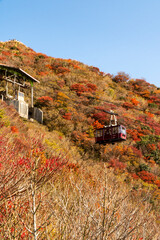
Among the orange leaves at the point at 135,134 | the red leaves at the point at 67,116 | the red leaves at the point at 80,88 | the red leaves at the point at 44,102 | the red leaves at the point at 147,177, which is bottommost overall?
the red leaves at the point at 147,177

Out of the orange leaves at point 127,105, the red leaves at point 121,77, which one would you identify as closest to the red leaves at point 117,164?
the orange leaves at point 127,105

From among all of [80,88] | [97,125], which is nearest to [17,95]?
[97,125]

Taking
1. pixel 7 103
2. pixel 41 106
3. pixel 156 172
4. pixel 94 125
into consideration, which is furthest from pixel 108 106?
pixel 7 103

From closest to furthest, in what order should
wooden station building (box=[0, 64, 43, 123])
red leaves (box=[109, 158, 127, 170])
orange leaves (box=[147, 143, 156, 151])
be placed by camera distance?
red leaves (box=[109, 158, 127, 170]), wooden station building (box=[0, 64, 43, 123]), orange leaves (box=[147, 143, 156, 151])

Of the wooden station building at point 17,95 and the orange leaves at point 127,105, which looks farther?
the orange leaves at point 127,105

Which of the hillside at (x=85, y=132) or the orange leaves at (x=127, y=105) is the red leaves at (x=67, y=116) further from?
the orange leaves at (x=127, y=105)

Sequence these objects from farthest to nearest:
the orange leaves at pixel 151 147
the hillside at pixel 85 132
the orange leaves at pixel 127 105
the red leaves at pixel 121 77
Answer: the red leaves at pixel 121 77 < the orange leaves at pixel 127 105 < the orange leaves at pixel 151 147 < the hillside at pixel 85 132

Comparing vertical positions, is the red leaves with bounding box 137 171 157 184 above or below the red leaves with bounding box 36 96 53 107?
below

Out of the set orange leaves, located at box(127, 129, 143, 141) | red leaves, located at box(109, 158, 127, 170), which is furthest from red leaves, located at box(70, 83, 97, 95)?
red leaves, located at box(109, 158, 127, 170)

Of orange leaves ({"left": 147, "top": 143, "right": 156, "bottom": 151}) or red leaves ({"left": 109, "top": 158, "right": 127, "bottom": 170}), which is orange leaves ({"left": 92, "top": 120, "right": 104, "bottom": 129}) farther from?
red leaves ({"left": 109, "top": 158, "right": 127, "bottom": 170})

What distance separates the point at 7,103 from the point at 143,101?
2656 cm

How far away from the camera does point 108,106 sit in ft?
113

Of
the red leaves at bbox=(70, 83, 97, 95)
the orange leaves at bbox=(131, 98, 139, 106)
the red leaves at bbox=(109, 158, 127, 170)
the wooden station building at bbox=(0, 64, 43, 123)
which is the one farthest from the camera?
the orange leaves at bbox=(131, 98, 139, 106)

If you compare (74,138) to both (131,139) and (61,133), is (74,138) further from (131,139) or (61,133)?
(131,139)
